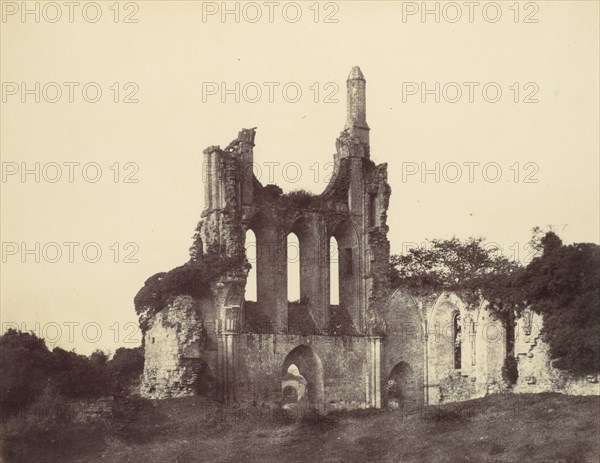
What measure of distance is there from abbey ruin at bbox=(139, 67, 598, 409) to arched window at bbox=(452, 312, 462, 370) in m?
0.05

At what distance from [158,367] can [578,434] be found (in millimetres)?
14234

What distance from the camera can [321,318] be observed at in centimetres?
3769

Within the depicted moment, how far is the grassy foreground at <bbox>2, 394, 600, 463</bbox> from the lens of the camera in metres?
24.1

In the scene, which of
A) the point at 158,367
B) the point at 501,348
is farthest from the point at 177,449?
the point at 501,348

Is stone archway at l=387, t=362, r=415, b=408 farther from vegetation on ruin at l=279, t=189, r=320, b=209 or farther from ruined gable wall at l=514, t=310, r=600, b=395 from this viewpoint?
vegetation on ruin at l=279, t=189, r=320, b=209

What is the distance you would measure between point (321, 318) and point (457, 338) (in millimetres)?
5484

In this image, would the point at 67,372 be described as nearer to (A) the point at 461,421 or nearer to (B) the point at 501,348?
(A) the point at 461,421

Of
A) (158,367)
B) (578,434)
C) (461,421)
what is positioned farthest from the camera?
(158,367)

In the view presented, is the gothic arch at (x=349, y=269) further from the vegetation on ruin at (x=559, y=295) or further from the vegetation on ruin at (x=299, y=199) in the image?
the vegetation on ruin at (x=559, y=295)

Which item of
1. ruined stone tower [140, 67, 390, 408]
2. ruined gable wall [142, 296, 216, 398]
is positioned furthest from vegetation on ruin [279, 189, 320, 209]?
ruined gable wall [142, 296, 216, 398]

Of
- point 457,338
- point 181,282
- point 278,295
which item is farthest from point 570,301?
point 181,282

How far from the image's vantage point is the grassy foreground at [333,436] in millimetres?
24125

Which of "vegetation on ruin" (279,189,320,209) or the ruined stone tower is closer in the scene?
the ruined stone tower

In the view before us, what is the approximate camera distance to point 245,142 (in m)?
36.2
